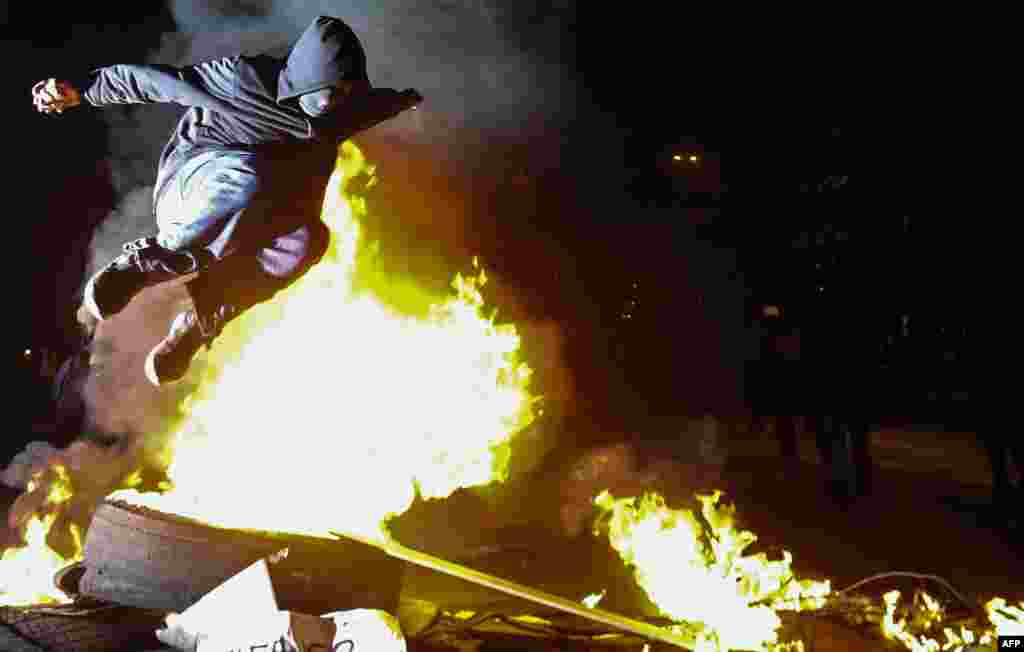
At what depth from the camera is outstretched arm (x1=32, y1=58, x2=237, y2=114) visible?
3820 mm

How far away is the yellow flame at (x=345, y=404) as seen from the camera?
18.4 feet

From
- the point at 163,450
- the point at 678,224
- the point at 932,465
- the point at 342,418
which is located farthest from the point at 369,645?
the point at 932,465

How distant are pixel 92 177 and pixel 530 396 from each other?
5666mm

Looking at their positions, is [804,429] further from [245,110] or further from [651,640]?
[245,110]

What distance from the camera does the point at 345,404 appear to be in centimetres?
643

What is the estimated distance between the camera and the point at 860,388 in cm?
912

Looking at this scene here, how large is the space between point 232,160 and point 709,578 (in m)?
5.08

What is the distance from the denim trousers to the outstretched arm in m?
0.35

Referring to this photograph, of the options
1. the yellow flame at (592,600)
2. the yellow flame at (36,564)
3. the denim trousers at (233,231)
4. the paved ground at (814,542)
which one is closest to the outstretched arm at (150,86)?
the denim trousers at (233,231)

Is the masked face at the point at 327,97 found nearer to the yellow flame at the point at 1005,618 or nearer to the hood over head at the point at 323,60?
the hood over head at the point at 323,60

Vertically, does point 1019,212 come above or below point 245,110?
below

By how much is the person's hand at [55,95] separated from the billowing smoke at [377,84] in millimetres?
2593

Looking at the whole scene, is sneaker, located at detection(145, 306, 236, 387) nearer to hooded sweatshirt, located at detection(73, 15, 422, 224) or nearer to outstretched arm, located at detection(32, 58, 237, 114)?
hooded sweatshirt, located at detection(73, 15, 422, 224)

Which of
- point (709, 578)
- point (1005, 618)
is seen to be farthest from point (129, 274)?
point (1005, 618)
